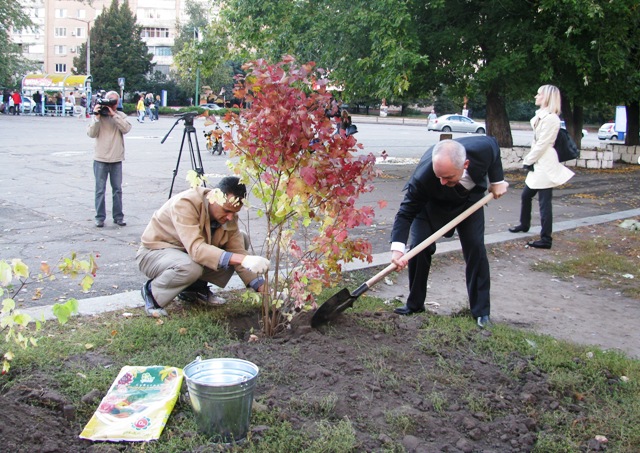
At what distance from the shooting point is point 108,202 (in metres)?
10.1

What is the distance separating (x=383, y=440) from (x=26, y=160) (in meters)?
13.7

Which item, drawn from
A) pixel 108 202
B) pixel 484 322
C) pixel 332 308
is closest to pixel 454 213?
pixel 484 322

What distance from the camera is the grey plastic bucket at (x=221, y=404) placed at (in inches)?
117

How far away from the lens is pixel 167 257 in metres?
4.73

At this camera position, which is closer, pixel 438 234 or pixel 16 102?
pixel 438 234

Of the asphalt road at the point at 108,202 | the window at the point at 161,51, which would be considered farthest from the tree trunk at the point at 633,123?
the window at the point at 161,51

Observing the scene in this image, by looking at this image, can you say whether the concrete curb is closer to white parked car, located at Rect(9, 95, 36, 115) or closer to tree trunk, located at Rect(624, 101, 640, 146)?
tree trunk, located at Rect(624, 101, 640, 146)

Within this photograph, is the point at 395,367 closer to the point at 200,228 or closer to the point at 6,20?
the point at 200,228

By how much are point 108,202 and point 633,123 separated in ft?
55.6

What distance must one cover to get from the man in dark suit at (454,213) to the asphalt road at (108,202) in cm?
224

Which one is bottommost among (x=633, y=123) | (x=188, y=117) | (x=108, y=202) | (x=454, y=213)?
(x=108, y=202)

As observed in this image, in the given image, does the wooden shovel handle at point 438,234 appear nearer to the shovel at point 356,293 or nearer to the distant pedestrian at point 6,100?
the shovel at point 356,293

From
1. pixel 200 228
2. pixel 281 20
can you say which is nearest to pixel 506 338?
pixel 200 228

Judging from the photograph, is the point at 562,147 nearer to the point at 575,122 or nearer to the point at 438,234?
the point at 438,234
